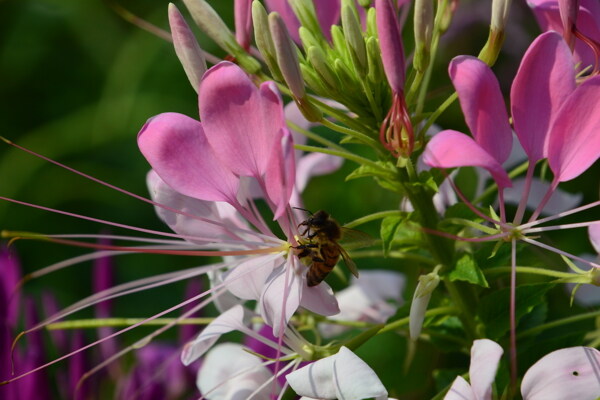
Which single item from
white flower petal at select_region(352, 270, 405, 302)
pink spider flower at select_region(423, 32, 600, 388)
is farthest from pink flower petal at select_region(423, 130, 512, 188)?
white flower petal at select_region(352, 270, 405, 302)

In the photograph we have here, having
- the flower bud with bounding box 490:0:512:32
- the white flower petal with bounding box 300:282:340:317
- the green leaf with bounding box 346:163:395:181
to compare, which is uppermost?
the flower bud with bounding box 490:0:512:32

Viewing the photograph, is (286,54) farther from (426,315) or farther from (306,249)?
(426,315)

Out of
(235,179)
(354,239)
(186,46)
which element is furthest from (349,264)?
(186,46)

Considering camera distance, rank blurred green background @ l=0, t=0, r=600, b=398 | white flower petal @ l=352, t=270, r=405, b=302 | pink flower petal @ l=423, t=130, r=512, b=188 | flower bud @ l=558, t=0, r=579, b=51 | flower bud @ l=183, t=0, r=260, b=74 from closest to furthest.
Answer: pink flower petal @ l=423, t=130, r=512, b=188, flower bud @ l=558, t=0, r=579, b=51, flower bud @ l=183, t=0, r=260, b=74, white flower petal @ l=352, t=270, r=405, b=302, blurred green background @ l=0, t=0, r=600, b=398

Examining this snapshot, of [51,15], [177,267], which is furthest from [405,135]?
[51,15]

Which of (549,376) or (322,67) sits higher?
(322,67)

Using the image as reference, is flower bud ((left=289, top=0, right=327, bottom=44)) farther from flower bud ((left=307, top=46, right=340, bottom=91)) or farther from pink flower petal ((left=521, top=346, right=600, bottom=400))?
pink flower petal ((left=521, top=346, right=600, bottom=400))

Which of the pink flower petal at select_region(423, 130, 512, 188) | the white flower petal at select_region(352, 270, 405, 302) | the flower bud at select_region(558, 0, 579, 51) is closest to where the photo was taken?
the pink flower petal at select_region(423, 130, 512, 188)

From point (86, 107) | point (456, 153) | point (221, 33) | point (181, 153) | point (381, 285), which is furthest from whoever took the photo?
point (86, 107)
